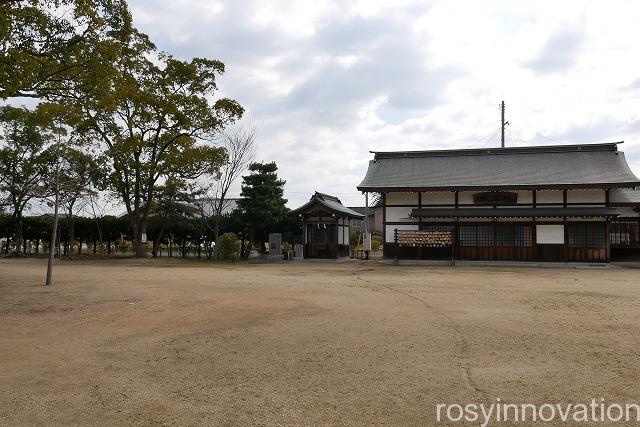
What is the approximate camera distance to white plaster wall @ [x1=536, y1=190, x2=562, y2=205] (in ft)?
81.7

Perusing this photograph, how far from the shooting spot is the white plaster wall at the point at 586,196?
80.5ft

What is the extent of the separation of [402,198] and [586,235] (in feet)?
31.7

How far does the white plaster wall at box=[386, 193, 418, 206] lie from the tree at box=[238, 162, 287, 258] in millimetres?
8063

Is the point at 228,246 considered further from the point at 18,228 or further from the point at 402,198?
the point at 18,228

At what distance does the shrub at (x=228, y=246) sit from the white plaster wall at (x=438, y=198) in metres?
11.9

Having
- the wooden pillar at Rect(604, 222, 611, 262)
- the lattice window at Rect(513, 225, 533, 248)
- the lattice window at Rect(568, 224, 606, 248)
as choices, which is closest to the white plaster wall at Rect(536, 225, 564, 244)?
the lattice window at Rect(513, 225, 533, 248)

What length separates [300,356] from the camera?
19.4 ft

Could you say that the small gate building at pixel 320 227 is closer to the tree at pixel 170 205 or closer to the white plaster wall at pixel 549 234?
the tree at pixel 170 205

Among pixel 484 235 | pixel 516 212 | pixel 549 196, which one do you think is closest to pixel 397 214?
pixel 484 235

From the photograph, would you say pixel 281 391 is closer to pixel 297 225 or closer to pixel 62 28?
pixel 62 28

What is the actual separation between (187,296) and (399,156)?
69.7 ft

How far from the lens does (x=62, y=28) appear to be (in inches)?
427

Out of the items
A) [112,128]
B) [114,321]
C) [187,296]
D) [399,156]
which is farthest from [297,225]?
[114,321]

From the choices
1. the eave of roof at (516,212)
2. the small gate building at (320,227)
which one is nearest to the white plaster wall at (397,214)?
the eave of roof at (516,212)
